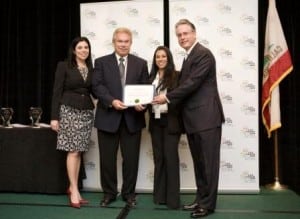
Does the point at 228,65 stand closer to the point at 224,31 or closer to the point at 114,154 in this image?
the point at 224,31

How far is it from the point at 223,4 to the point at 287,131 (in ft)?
5.24

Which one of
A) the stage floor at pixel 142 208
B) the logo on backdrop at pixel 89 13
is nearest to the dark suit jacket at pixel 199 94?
the stage floor at pixel 142 208

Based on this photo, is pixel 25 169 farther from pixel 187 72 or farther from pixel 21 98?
pixel 187 72

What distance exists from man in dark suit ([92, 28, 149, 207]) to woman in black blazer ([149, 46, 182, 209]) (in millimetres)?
154

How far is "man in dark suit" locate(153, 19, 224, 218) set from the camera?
9.41ft

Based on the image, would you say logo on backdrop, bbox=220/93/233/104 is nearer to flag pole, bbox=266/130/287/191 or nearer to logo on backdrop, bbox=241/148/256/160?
logo on backdrop, bbox=241/148/256/160

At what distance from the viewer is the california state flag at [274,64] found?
375 centimetres

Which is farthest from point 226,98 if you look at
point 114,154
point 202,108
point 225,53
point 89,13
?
point 89,13

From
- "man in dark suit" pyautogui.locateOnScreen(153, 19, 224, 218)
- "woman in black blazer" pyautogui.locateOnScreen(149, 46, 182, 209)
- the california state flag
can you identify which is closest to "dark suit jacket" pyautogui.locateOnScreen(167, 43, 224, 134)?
"man in dark suit" pyautogui.locateOnScreen(153, 19, 224, 218)

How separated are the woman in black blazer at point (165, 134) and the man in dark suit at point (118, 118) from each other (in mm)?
154

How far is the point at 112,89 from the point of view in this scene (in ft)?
10.5

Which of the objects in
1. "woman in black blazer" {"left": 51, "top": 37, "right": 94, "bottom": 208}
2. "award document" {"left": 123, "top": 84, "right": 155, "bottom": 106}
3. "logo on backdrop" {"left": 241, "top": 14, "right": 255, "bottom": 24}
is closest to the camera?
"award document" {"left": 123, "top": 84, "right": 155, "bottom": 106}

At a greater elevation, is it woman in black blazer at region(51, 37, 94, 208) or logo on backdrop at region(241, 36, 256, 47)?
logo on backdrop at region(241, 36, 256, 47)

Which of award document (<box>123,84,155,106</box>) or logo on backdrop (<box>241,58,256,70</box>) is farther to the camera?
logo on backdrop (<box>241,58,256,70</box>)
